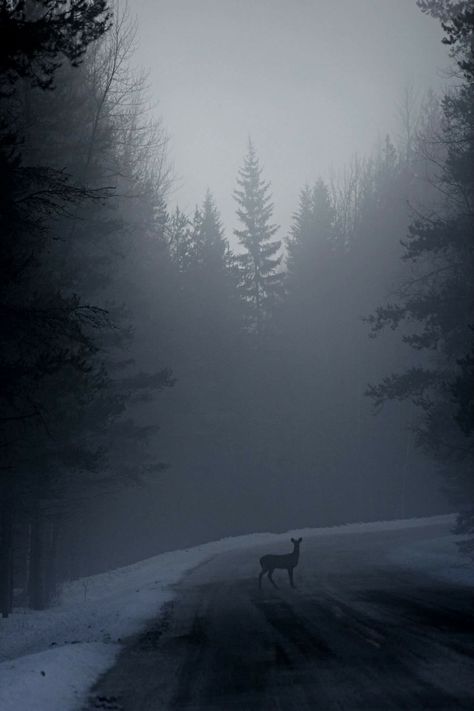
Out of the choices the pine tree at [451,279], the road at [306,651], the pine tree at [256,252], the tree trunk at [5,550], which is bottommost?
the road at [306,651]

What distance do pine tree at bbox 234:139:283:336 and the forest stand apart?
0.21m

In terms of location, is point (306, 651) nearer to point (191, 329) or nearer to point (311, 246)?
point (191, 329)

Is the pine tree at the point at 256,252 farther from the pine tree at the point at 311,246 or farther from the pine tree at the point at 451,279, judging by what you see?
the pine tree at the point at 451,279

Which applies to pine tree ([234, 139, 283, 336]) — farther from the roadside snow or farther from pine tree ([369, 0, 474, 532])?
pine tree ([369, 0, 474, 532])

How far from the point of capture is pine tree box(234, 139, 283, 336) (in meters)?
65.4

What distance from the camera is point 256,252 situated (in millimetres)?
67188

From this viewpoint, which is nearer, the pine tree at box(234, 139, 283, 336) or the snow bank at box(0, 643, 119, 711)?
the snow bank at box(0, 643, 119, 711)

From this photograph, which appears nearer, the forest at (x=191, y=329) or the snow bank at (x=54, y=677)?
the snow bank at (x=54, y=677)

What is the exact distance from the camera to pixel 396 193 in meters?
76.9

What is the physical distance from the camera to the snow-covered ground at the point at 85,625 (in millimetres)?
9227

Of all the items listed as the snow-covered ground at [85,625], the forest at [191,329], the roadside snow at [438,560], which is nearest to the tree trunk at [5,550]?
the forest at [191,329]

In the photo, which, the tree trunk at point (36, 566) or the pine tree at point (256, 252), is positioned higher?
the pine tree at point (256, 252)

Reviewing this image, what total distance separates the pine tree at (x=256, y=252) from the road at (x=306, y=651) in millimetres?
46635

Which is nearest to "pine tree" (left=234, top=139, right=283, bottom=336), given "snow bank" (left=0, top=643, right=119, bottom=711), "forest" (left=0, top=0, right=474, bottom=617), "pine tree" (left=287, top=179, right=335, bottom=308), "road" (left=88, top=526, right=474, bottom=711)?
"forest" (left=0, top=0, right=474, bottom=617)
